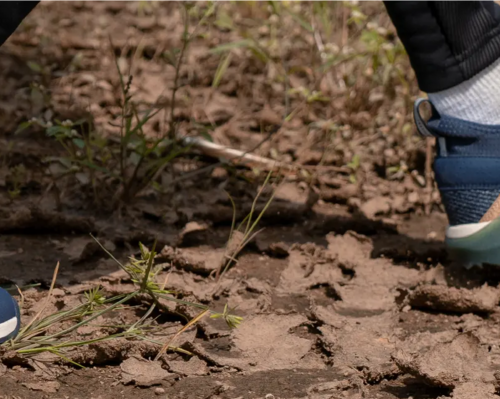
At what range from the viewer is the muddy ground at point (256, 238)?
149cm

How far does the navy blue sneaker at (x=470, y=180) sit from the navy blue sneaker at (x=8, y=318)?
3.40ft

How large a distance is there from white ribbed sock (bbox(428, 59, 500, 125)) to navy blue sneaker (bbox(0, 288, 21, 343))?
41.9 inches

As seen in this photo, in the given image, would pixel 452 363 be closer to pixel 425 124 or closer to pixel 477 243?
pixel 477 243

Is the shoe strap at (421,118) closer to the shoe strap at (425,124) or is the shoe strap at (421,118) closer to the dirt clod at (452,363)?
the shoe strap at (425,124)

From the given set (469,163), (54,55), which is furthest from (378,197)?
Result: (54,55)

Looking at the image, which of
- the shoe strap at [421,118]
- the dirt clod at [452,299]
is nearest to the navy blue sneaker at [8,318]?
the dirt clod at [452,299]

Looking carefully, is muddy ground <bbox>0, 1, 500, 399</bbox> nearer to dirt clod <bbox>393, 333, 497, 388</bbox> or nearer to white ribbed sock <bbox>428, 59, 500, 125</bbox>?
dirt clod <bbox>393, 333, 497, 388</bbox>

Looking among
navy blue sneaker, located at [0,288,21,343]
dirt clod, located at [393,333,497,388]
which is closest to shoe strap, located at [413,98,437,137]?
dirt clod, located at [393,333,497,388]

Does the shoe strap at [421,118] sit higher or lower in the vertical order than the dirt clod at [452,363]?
higher

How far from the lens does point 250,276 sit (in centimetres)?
192

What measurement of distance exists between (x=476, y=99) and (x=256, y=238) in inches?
25.7

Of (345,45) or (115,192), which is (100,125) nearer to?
(115,192)

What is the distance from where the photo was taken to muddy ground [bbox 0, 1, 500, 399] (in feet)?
4.89

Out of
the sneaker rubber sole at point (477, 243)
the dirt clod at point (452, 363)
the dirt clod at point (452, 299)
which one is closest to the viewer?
the dirt clod at point (452, 363)
